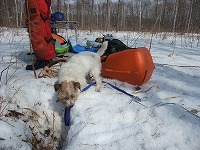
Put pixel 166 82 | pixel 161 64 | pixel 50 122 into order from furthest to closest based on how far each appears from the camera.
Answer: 1. pixel 161 64
2. pixel 166 82
3. pixel 50 122

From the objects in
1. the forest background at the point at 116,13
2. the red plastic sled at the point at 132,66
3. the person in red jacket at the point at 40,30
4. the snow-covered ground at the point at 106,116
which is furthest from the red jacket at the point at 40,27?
the forest background at the point at 116,13

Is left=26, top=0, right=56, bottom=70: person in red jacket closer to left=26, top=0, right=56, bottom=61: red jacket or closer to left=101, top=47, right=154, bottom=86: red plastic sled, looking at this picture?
left=26, top=0, right=56, bottom=61: red jacket

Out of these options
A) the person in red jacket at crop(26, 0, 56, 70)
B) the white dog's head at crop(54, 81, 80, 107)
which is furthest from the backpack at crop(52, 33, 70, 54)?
the white dog's head at crop(54, 81, 80, 107)

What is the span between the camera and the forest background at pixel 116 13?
81.0ft

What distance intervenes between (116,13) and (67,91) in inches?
1801

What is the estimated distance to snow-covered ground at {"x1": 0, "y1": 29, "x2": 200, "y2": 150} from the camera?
2.24 metres

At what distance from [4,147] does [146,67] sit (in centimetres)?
211

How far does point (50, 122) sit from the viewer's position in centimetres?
311

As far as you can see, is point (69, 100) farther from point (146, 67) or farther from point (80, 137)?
point (146, 67)

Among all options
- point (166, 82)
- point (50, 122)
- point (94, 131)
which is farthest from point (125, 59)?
point (50, 122)

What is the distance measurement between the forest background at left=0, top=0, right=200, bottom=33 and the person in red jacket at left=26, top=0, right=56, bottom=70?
16382 mm

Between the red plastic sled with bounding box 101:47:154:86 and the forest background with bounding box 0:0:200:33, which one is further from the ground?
the forest background with bounding box 0:0:200:33

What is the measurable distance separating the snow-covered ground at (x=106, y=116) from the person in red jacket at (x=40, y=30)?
46cm

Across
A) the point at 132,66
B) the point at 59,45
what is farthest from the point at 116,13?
the point at 132,66
